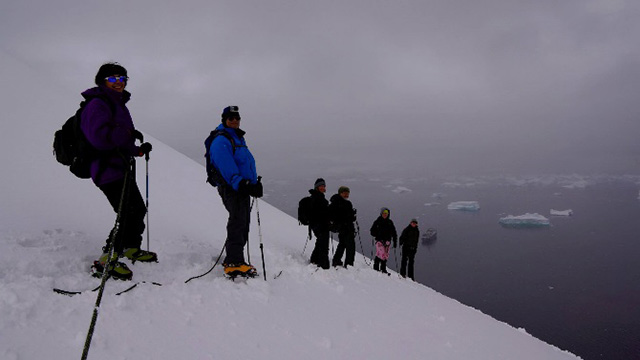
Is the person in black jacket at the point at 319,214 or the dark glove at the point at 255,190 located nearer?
the dark glove at the point at 255,190

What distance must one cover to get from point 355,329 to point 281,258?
2.29 meters

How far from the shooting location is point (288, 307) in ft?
11.3

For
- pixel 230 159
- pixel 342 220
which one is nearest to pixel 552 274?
pixel 342 220

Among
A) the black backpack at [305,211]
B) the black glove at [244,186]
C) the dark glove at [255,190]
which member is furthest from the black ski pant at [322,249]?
the black glove at [244,186]

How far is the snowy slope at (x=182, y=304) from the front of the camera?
7.60 ft

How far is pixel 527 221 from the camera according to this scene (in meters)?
82.9

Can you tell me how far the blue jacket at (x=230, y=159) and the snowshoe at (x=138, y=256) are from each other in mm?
1280

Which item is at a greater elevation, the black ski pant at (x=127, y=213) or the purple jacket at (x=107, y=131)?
the purple jacket at (x=107, y=131)

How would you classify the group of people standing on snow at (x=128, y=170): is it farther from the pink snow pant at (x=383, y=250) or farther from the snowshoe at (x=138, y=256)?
the pink snow pant at (x=383, y=250)

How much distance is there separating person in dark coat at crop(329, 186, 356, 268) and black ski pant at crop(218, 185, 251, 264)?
101 inches

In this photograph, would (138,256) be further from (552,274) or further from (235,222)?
(552,274)

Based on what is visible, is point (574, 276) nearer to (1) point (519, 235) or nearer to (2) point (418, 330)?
(1) point (519, 235)

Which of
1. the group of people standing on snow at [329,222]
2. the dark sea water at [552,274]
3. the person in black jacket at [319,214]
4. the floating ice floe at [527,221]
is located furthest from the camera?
the floating ice floe at [527,221]

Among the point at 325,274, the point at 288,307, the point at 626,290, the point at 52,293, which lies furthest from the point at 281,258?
the point at 626,290
